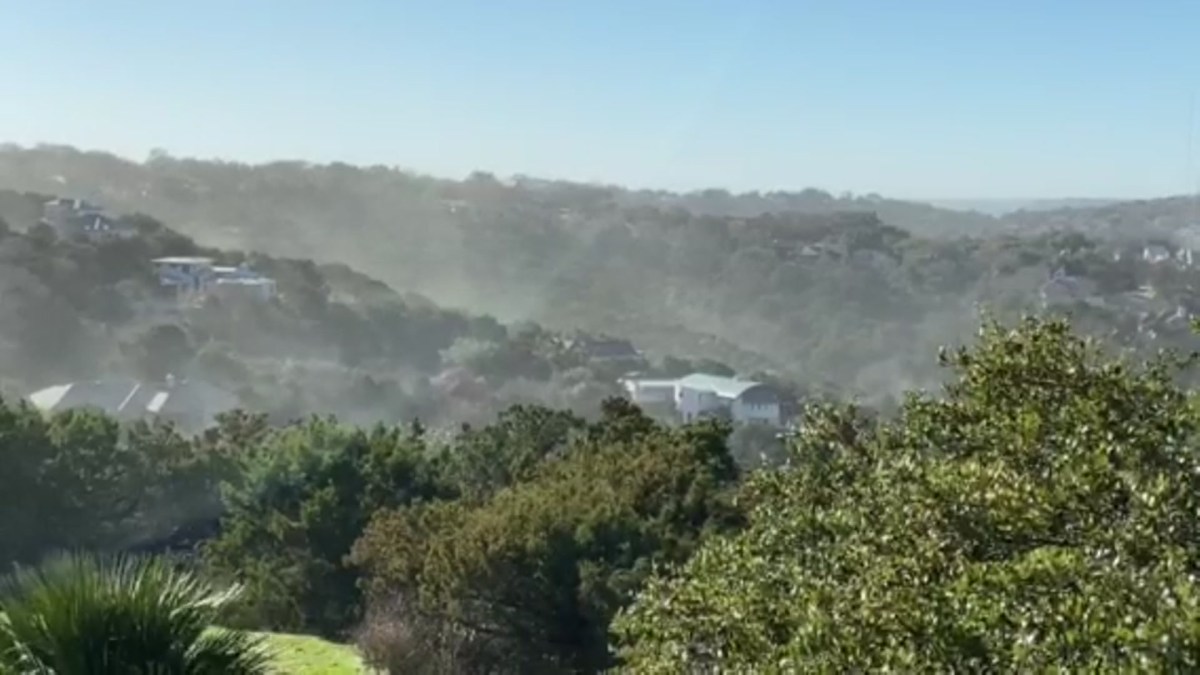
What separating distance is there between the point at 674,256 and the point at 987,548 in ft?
286

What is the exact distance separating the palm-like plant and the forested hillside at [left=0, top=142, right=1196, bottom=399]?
163ft

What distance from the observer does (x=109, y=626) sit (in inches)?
202

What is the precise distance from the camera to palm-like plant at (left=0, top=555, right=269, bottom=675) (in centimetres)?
509

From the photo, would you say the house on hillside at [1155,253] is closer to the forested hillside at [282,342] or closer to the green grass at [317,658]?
the forested hillside at [282,342]

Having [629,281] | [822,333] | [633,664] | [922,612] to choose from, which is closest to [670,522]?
[633,664]

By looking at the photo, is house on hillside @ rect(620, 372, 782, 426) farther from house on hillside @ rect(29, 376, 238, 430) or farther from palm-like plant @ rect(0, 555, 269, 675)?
palm-like plant @ rect(0, 555, 269, 675)

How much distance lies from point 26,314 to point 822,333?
127 ft

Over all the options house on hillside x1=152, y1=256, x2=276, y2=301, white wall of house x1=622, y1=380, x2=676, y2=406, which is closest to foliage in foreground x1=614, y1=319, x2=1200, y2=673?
white wall of house x1=622, y1=380, x2=676, y2=406

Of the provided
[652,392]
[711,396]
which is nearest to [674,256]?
[652,392]

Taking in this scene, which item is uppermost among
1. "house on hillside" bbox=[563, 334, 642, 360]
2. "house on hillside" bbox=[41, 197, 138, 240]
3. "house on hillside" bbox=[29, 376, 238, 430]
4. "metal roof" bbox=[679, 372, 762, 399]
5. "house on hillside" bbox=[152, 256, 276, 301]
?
"house on hillside" bbox=[41, 197, 138, 240]

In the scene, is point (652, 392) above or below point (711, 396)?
below

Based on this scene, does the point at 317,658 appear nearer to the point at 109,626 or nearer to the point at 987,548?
the point at 109,626

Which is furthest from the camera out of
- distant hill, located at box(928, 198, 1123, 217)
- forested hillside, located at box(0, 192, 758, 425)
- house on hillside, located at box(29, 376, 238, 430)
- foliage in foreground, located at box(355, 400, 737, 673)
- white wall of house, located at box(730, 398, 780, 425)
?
distant hill, located at box(928, 198, 1123, 217)

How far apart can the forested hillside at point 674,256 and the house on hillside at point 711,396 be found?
757 centimetres
